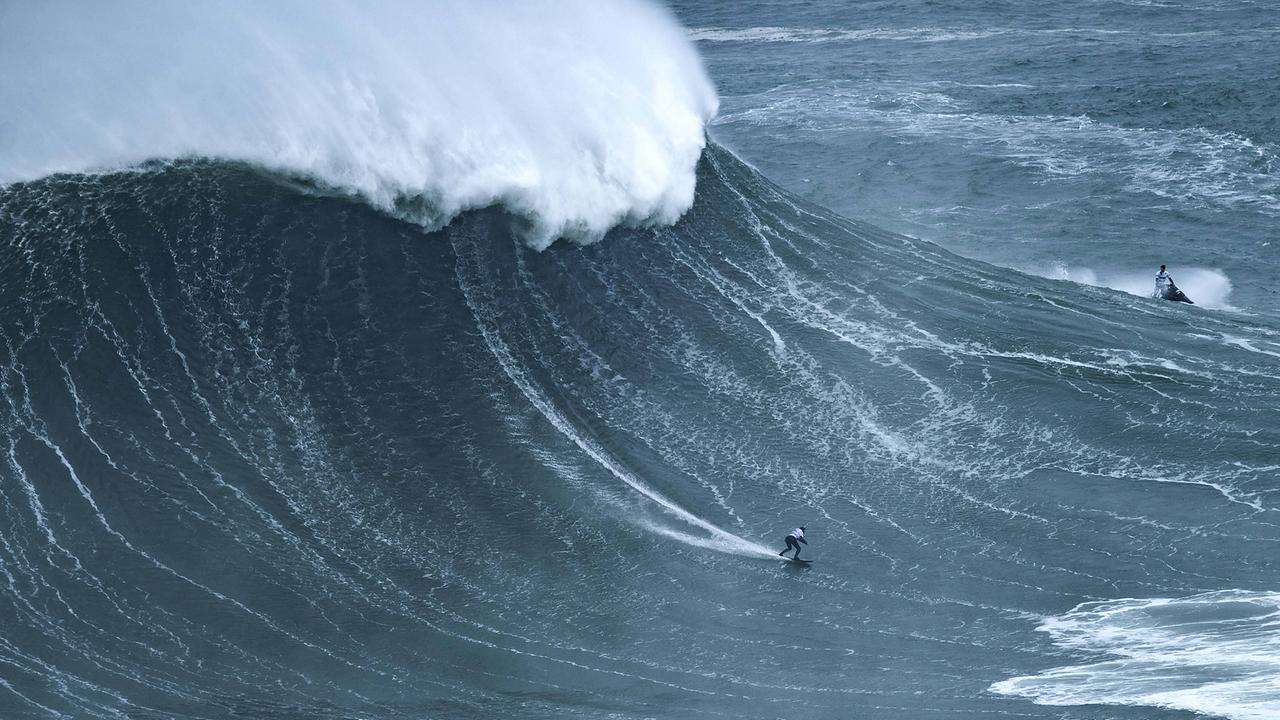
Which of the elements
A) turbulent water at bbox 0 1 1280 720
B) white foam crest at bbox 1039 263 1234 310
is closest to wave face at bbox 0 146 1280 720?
turbulent water at bbox 0 1 1280 720

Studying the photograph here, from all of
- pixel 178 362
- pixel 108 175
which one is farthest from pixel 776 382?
pixel 108 175

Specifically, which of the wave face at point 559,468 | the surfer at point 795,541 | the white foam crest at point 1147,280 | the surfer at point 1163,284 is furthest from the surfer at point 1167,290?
the surfer at point 795,541

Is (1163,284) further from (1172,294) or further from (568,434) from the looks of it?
(568,434)

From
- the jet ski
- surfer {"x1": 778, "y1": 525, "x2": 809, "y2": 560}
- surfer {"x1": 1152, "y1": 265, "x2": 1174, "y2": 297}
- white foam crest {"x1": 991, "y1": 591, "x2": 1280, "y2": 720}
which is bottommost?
white foam crest {"x1": 991, "y1": 591, "x2": 1280, "y2": 720}

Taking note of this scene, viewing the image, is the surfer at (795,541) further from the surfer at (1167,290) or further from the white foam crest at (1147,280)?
the white foam crest at (1147,280)

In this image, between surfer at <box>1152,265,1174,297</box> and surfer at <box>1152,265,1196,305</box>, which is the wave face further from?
surfer at <box>1152,265,1174,297</box>

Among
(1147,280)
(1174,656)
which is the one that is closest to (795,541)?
(1174,656)
